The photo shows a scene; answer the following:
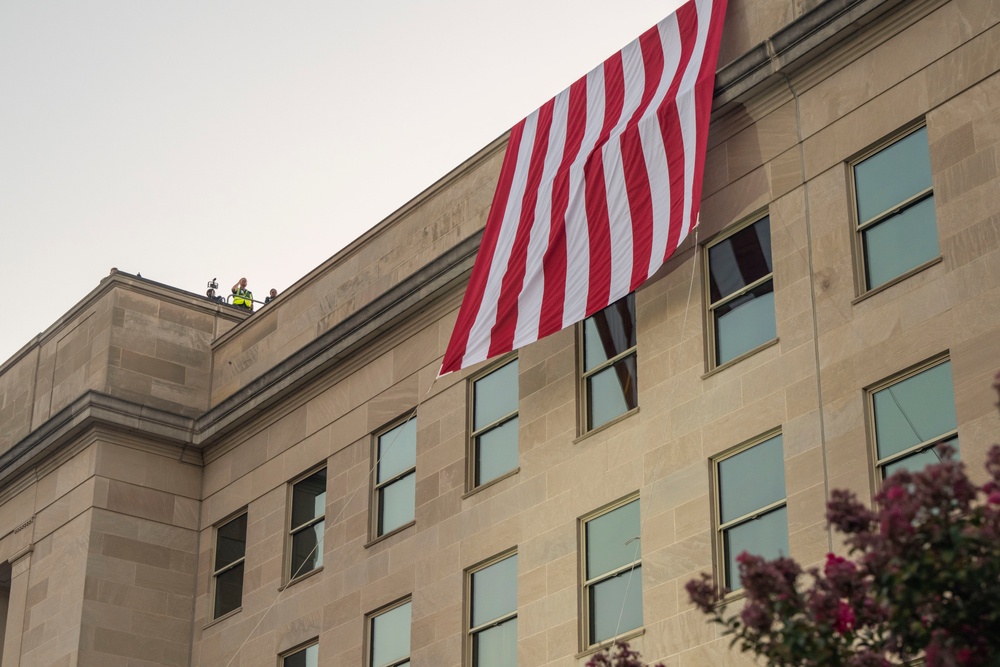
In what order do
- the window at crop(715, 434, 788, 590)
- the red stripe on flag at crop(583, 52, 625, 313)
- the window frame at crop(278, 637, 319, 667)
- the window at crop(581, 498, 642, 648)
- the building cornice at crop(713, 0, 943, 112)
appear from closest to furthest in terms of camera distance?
the window at crop(715, 434, 788, 590) < the building cornice at crop(713, 0, 943, 112) < the window at crop(581, 498, 642, 648) < the red stripe on flag at crop(583, 52, 625, 313) < the window frame at crop(278, 637, 319, 667)

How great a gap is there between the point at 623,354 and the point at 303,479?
9252mm

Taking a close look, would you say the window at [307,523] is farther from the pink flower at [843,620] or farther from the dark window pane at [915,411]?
the pink flower at [843,620]

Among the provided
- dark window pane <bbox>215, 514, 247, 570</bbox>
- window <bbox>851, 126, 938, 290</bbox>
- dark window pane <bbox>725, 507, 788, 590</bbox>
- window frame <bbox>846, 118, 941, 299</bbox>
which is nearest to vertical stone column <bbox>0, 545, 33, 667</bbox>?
dark window pane <bbox>215, 514, 247, 570</bbox>

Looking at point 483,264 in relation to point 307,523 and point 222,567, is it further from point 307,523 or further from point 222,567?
point 222,567

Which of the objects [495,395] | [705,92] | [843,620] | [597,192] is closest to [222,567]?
[495,395]

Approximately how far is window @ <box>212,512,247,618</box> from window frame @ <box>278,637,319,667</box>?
8.40 ft

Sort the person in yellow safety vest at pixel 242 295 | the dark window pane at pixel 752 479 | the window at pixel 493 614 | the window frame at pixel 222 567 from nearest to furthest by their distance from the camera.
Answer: the dark window pane at pixel 752 479
the window at pixel 493 614
the window frame at pixel 222 567
the person in yellow safety vest at pixel 242 295

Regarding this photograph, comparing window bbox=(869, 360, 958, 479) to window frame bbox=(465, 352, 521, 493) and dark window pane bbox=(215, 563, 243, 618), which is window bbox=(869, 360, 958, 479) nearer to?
window frame bbox=(465, 352, 521, 493)

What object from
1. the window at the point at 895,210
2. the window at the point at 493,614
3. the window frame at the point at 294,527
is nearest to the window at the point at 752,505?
the window at the point at 895,210

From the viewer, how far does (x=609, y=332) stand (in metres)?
28.1

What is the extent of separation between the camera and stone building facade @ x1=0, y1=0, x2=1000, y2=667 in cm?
2341

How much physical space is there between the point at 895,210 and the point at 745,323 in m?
2.84

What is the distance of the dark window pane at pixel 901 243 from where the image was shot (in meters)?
23.5

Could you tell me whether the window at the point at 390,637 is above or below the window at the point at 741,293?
below
